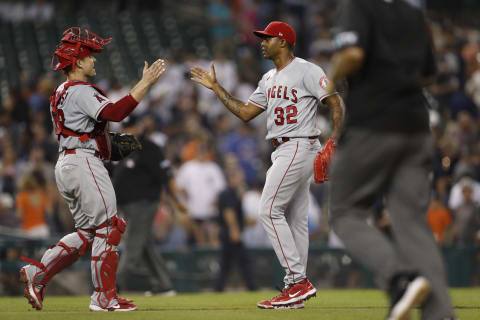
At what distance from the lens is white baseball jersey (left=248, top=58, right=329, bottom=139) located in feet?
26.4

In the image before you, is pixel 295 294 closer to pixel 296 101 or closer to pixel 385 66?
pixel 296 101

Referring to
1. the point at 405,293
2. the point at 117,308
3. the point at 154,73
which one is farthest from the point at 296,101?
the point at 405,293

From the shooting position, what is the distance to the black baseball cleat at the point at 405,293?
5.06 metres

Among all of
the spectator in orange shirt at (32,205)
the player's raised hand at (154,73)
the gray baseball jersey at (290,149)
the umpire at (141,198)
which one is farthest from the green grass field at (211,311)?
the spectator in orange shirt at (32,205)

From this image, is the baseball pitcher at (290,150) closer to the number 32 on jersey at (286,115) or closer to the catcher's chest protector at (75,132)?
the number 32 on jersey at (286,115)

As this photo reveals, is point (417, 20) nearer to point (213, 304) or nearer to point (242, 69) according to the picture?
point (213, 304)

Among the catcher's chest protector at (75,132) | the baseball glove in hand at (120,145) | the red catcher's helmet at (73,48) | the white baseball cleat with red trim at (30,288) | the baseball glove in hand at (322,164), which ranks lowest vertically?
the white baseball cleat with red trim at (30,288)

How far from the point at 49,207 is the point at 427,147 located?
33.5ft

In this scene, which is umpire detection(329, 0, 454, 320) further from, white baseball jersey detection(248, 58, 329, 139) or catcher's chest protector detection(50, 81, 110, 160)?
catcher's chest protector detection(50, 81, 110, 160)

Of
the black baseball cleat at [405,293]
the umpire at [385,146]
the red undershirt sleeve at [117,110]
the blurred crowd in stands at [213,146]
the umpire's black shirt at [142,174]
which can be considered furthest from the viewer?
the blurred crowd in stands at [213,146]

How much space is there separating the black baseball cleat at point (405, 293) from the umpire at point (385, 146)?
3.0 inches

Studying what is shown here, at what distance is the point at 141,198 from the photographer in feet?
38.2

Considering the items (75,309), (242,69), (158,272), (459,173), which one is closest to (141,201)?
(158,272)

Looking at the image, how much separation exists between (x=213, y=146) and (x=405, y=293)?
11898 millimetres
